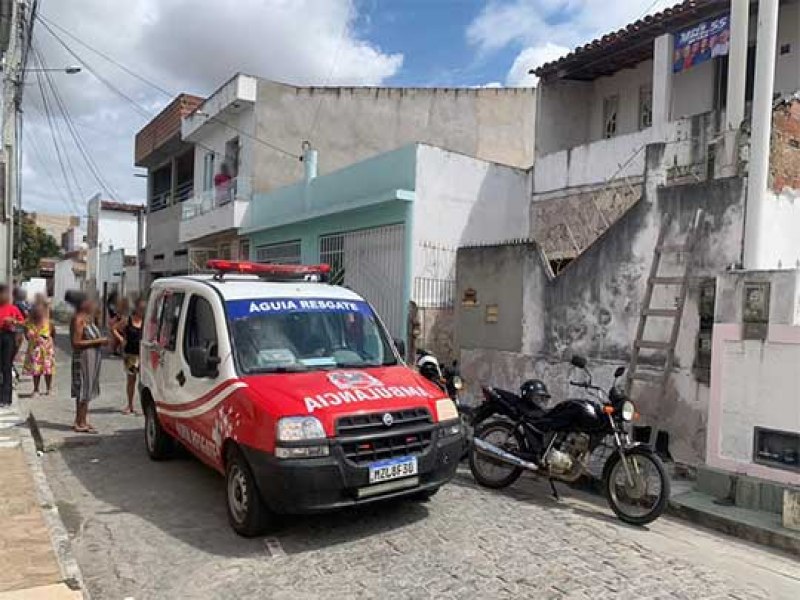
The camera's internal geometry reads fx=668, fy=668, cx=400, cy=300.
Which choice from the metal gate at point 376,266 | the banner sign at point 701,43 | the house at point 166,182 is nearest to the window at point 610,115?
the banner sign at point 701,43

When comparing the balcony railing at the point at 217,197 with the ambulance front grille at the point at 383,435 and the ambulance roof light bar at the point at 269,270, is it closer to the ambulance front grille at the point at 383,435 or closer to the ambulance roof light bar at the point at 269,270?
the ambulance roof light bar at the point at 269,270

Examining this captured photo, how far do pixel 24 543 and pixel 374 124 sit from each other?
Result: 15797mm

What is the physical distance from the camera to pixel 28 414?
30.4 ft

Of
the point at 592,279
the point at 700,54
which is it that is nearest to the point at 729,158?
the point at 592,279

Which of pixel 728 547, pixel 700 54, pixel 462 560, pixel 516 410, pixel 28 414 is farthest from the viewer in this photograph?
pixel 700 54

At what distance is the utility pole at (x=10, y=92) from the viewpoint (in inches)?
465

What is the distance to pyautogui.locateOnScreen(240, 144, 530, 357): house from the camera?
37.9 ft

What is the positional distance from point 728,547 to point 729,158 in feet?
16.1

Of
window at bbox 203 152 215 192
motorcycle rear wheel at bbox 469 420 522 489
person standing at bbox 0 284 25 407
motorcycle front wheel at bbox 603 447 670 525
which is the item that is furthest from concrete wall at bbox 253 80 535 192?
motorcycle front wheel at bbox 603 447 670 525

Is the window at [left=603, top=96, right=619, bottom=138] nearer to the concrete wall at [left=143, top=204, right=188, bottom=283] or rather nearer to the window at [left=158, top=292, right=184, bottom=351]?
the window at [left=158, top=292, right=184, bottom=351]

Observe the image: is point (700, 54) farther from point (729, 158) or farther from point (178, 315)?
point (178, 315)

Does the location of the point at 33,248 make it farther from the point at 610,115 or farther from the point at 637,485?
the point at 637,485

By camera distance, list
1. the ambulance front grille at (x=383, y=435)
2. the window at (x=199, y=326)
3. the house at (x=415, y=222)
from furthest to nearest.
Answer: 1. the house at (x=415, y=222)
2. the window at (x=199, y=326)
3. the ambulance front grille at (x=383, y=435)

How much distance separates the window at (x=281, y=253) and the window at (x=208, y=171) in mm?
5117
